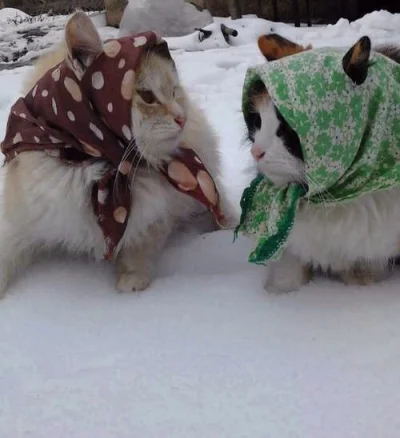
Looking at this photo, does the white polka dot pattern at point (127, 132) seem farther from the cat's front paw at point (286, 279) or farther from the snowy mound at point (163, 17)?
the snowy mound at point (163, 17)

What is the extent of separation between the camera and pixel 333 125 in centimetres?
98

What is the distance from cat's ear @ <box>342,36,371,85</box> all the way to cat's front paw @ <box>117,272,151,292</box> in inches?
26.0

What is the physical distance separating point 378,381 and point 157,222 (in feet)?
2.18

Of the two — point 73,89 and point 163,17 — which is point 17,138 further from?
point 163,17

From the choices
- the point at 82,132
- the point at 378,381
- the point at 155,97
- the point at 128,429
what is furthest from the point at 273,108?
the point at 128,429

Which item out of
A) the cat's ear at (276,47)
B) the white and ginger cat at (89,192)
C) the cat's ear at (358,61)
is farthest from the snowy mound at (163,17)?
the cat's ear at (358,61)

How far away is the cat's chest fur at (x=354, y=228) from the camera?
110cm

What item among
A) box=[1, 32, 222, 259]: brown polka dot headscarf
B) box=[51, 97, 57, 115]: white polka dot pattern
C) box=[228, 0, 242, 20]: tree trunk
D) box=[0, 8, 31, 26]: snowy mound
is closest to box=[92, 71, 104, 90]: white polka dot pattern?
box=[1, 32, 222, 259]: brown polka dot headscarf

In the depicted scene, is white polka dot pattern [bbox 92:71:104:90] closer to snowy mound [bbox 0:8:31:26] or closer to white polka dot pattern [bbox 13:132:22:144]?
white polka dot pattern [bbox 13:132:22:144]

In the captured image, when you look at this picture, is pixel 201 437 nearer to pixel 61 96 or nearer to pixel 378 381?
pixel 378 381

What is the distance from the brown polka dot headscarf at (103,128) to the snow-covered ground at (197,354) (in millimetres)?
163

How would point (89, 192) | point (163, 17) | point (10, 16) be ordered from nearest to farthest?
point (89, 192) < point (163, 17) < point (10, 16)

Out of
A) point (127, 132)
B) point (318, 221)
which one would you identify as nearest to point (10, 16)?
point (127, 132)

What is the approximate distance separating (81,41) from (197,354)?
663mm
